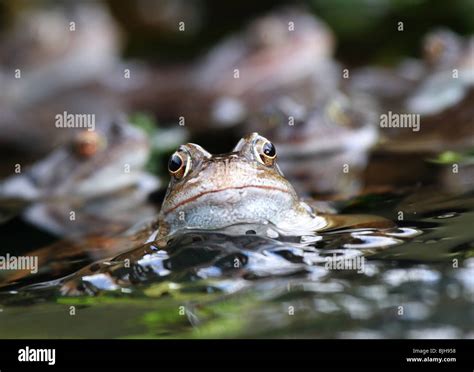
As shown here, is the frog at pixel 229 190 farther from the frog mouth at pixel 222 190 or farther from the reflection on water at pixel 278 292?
the reflection on water at pixel 278 292

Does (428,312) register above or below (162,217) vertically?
below

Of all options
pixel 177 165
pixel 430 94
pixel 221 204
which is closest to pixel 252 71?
pixel 430 94

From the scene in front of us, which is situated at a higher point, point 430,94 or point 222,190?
point 430,94

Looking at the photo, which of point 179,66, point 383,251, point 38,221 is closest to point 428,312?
point 383,251

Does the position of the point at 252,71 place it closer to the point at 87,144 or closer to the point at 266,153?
the point at 87,144

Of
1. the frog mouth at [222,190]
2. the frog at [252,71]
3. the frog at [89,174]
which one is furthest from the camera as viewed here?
the frog at [252,71]

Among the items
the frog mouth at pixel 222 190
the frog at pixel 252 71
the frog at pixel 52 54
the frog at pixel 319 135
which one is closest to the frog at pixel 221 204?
the frog mouth at pixel 222 190

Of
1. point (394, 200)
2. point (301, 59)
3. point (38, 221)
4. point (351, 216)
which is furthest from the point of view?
point (301, 59)
